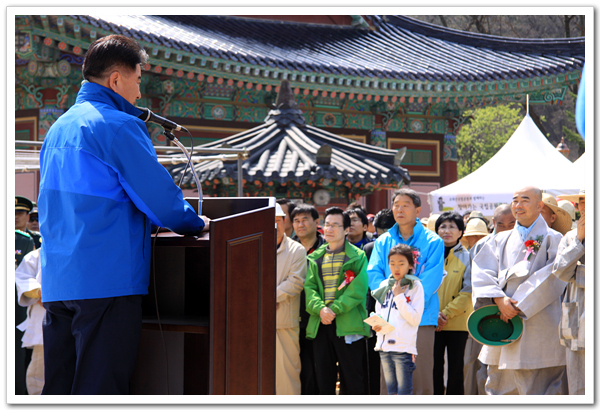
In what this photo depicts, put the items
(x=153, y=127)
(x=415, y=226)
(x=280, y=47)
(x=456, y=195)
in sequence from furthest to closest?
(x=280, y=47)
(x=153, y=127)
(x=456, y=195)
(x=415, y=226)

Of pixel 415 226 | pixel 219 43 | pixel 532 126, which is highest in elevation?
pixel 219 43

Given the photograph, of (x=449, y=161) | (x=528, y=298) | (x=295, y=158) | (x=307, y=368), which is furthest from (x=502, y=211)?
(x=449, y=161)

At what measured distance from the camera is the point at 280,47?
1022cm

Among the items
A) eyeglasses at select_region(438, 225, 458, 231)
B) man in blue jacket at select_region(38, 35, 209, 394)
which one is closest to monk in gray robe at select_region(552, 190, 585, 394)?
eyeglasses at select_region(438, 225, 458, 231)

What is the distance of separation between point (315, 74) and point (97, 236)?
25.0 ft

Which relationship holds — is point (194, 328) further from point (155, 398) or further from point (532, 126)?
point (532, 126)

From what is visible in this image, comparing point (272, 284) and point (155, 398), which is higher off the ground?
point (272, 284)

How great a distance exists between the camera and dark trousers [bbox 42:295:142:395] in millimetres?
1892

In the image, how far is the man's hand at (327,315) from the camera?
13.7 ft

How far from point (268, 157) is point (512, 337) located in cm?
381

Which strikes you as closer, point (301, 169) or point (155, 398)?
point (155, 398)

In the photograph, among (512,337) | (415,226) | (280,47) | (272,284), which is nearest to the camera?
(272,284)

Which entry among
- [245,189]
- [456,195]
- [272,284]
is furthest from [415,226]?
[456,195]

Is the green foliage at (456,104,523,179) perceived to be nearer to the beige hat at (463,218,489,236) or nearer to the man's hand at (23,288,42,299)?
the beige hat at (463,218,489,236)
